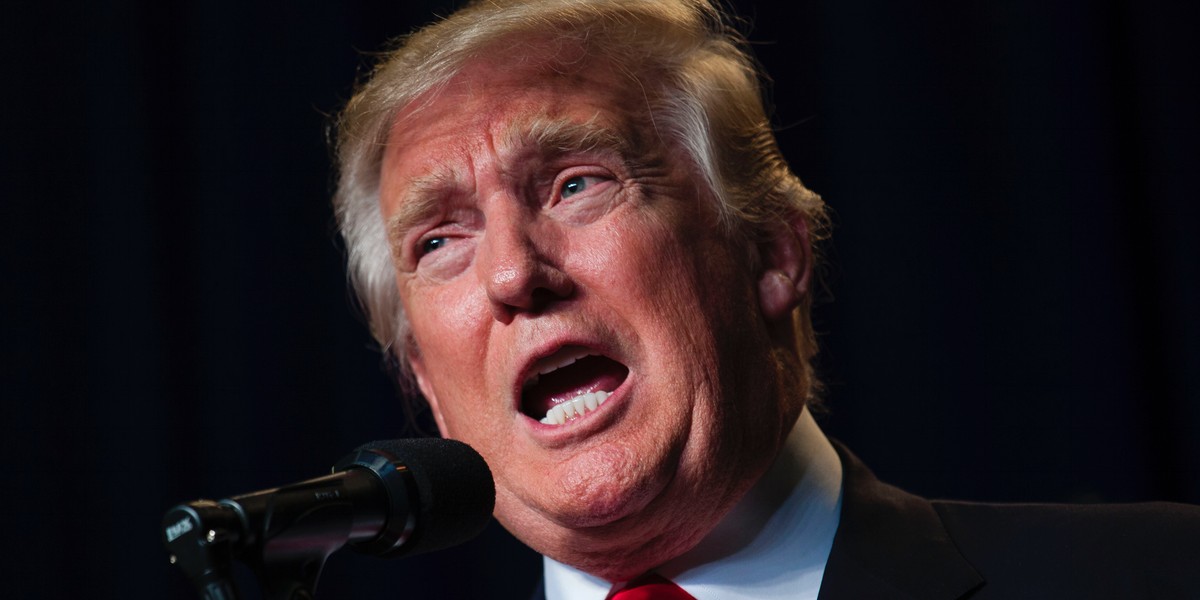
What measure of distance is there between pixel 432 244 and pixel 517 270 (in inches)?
11.9

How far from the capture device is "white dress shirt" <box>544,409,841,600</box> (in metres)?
1.72

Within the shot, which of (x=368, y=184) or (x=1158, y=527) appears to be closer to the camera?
(x=1158, y=527)

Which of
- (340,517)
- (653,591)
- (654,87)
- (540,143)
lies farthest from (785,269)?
(340,517)

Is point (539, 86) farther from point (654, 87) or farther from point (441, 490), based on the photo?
point (441, 490)

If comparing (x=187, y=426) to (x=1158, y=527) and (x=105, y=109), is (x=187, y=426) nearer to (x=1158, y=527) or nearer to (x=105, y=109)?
(x=105, y=109)

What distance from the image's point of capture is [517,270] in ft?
5.31

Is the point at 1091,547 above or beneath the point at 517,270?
beneath

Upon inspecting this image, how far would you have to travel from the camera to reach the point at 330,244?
2.85 m

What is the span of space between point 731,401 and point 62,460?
1661 millimetres

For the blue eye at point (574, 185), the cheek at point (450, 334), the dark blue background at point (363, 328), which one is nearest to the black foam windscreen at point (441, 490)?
the cheek at point (450, 334)

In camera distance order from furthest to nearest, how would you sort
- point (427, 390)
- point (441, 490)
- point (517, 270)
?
point (427, 390) → point (517, 270) → point (441, 490)

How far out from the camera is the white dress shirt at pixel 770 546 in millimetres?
1722

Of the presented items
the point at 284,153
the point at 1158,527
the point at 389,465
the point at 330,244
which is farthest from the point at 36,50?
the point at 1158,527

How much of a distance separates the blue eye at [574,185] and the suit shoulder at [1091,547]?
0.76 m
